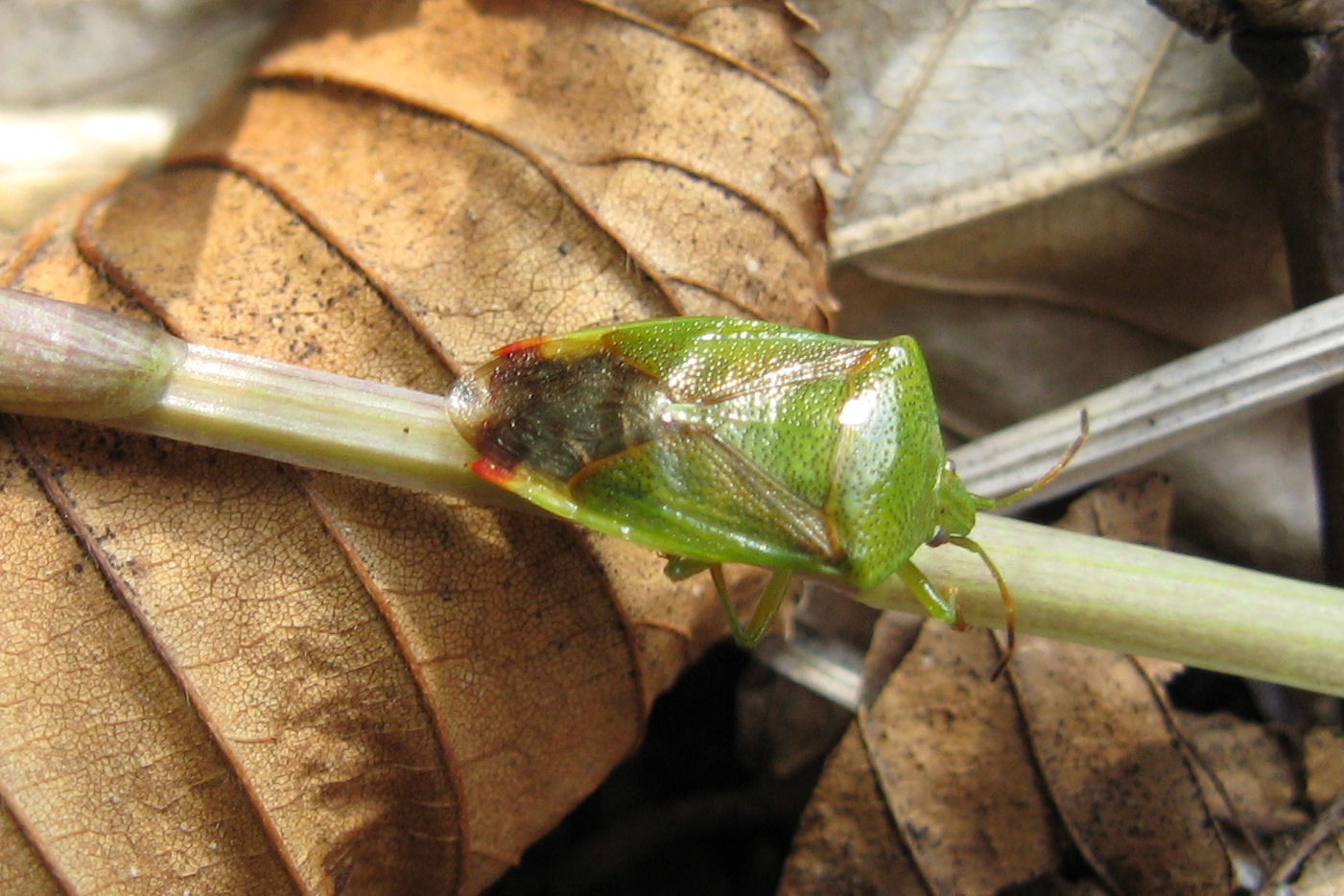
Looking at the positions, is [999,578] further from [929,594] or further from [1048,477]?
[1048,477]

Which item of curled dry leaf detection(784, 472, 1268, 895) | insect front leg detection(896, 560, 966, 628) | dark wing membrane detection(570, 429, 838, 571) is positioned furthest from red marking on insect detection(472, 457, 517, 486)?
curled dry leaf detection(784, 472, 1268, 895)

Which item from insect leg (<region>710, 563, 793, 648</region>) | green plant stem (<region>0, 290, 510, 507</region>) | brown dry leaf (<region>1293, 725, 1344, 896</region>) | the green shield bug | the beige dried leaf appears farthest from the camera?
the beige dried leaf

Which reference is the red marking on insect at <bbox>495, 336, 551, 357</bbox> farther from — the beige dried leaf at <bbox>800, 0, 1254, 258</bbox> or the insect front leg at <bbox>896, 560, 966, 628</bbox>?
the beige dried leaf at <bbox>800, 0, 1254, 258</bbox>

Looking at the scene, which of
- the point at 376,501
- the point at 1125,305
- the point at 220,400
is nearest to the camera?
the point at 220,400

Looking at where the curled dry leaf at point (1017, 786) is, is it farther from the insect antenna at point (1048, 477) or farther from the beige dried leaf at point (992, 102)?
the beige dried leaf at point (992, 102)

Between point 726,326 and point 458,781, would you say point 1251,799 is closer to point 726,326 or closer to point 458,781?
point 726,326

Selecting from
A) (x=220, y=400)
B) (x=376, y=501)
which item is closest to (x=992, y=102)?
(x=376, y=501)
